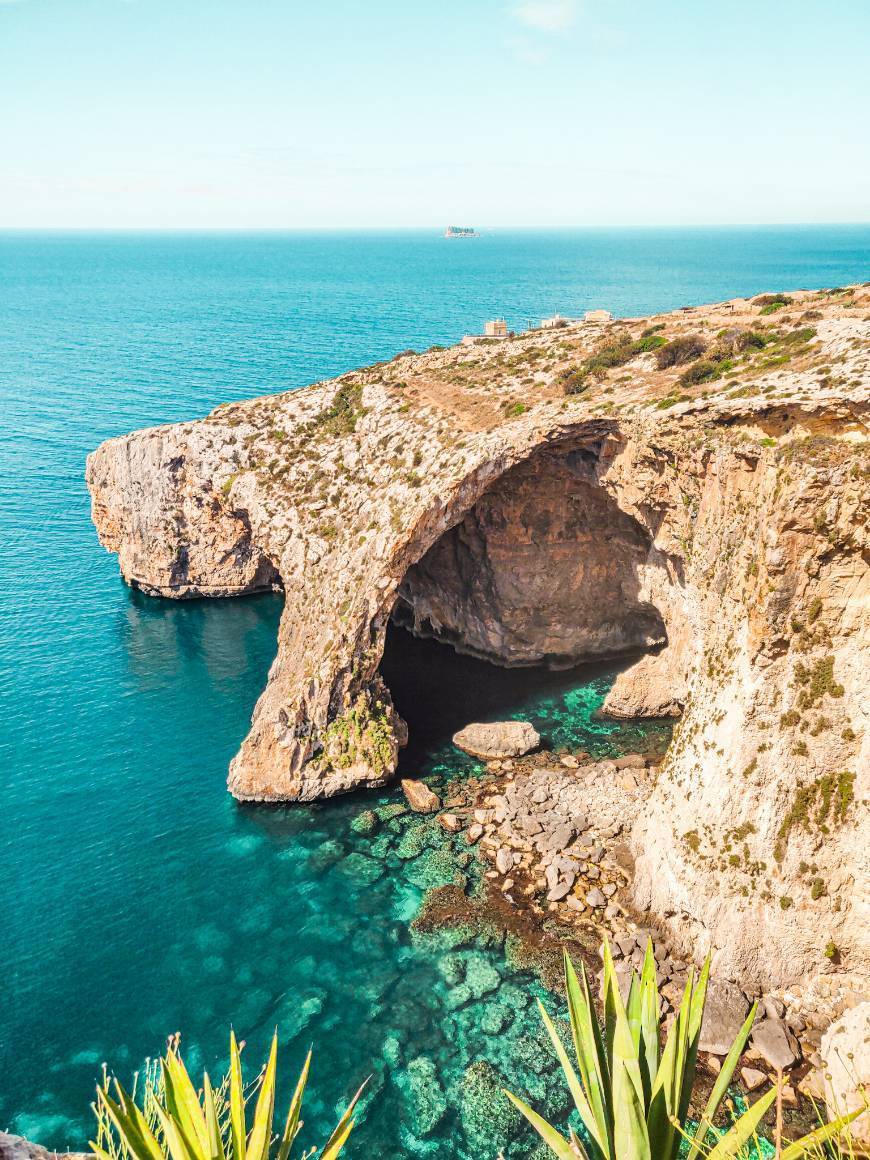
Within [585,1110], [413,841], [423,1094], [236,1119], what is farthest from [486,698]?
[236,1119]

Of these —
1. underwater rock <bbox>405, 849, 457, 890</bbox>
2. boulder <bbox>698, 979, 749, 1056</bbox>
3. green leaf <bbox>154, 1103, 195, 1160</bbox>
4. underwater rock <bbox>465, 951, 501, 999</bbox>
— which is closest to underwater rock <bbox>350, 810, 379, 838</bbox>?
underwater rock <bbox>405, 849, 457, 890</bbox>

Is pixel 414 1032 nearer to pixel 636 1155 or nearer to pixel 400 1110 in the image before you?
pixel 400 1110

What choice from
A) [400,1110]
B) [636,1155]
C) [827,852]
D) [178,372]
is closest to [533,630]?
[827,852]

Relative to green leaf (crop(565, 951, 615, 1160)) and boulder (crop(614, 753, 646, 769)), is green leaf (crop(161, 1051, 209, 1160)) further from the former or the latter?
boulder (crop(614, 753, 646, 769))

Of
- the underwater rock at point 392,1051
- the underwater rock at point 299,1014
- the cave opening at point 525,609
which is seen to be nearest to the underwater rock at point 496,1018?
the underwater rock at point 392,1051

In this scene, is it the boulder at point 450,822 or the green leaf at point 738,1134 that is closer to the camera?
the green leaf at point 738,1134

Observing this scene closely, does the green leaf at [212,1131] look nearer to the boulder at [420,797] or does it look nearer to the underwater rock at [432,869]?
the underwater rock at [432,869]
